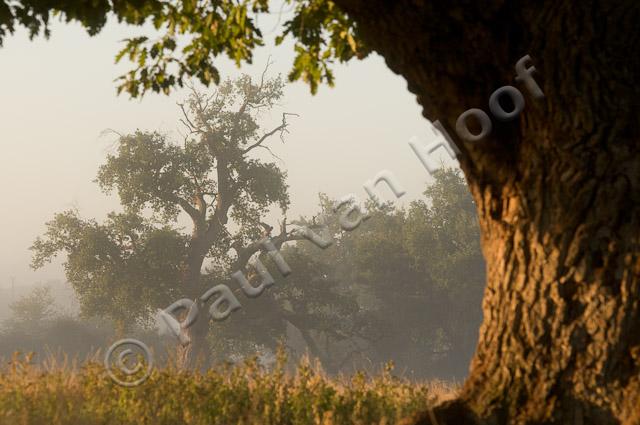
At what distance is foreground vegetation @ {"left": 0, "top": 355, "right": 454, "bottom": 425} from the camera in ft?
19.7

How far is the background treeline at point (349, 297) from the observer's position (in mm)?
31312

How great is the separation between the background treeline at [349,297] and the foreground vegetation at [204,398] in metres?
24.0

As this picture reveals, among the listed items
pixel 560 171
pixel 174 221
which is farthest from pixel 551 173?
pixel 174 221

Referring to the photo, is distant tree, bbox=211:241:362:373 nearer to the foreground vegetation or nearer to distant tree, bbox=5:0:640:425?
the foreground vegetation

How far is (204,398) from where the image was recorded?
6480 millimetres

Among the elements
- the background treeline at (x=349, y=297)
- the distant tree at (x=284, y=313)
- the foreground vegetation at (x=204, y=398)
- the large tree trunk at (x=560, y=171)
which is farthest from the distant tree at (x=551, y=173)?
the distant tree at (x=284, y=313)

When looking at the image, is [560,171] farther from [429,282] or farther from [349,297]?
[429,282]

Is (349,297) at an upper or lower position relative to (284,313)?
lower

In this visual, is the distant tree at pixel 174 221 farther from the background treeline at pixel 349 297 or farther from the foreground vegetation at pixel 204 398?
the foreground vegetation at pixel 204 398

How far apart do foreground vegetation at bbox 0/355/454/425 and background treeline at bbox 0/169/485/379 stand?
944 inches

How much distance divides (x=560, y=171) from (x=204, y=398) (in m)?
4.30

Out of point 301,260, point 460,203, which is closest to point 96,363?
point 301,260

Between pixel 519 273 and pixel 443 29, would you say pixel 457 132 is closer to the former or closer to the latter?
pixel 443 29

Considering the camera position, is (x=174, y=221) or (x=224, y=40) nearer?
(x=224, y=40)
